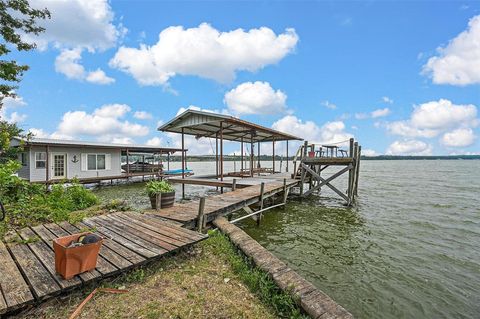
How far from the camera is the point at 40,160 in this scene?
16.5 meters

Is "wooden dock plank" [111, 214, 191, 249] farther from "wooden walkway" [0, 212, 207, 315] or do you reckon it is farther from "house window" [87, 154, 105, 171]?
"house window" [87, 154, 105, 171]

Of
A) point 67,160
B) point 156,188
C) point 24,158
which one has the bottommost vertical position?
point 156,188

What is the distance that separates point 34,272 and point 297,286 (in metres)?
3.48

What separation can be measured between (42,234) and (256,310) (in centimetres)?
422

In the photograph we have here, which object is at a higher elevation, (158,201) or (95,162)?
(95,162)

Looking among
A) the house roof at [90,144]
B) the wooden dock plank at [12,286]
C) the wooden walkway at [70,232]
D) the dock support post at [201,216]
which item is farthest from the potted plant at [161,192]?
the house roof at [90,144]

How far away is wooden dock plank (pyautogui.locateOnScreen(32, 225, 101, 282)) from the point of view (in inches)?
119

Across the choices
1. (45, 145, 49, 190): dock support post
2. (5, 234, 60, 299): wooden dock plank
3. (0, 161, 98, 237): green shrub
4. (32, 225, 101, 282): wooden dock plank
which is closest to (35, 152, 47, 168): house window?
(45, 145, 49, 190): dock support post

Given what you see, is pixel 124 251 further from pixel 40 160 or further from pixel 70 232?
pixel 40 160

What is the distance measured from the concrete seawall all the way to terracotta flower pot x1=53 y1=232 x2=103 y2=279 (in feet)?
7.93

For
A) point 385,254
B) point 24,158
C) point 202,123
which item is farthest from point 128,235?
point 24,158

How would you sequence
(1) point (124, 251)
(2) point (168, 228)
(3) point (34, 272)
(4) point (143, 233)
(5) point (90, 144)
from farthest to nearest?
(5) point (90, 144) < (2) point (168, 228) < (4) point (143, 233) < (1) point (124, 251) < (3) point (34, 272)

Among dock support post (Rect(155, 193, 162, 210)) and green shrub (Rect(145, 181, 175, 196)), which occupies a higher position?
green shrub (Rect(145, 181, 175, 196))

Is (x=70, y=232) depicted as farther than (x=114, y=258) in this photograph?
Yes
